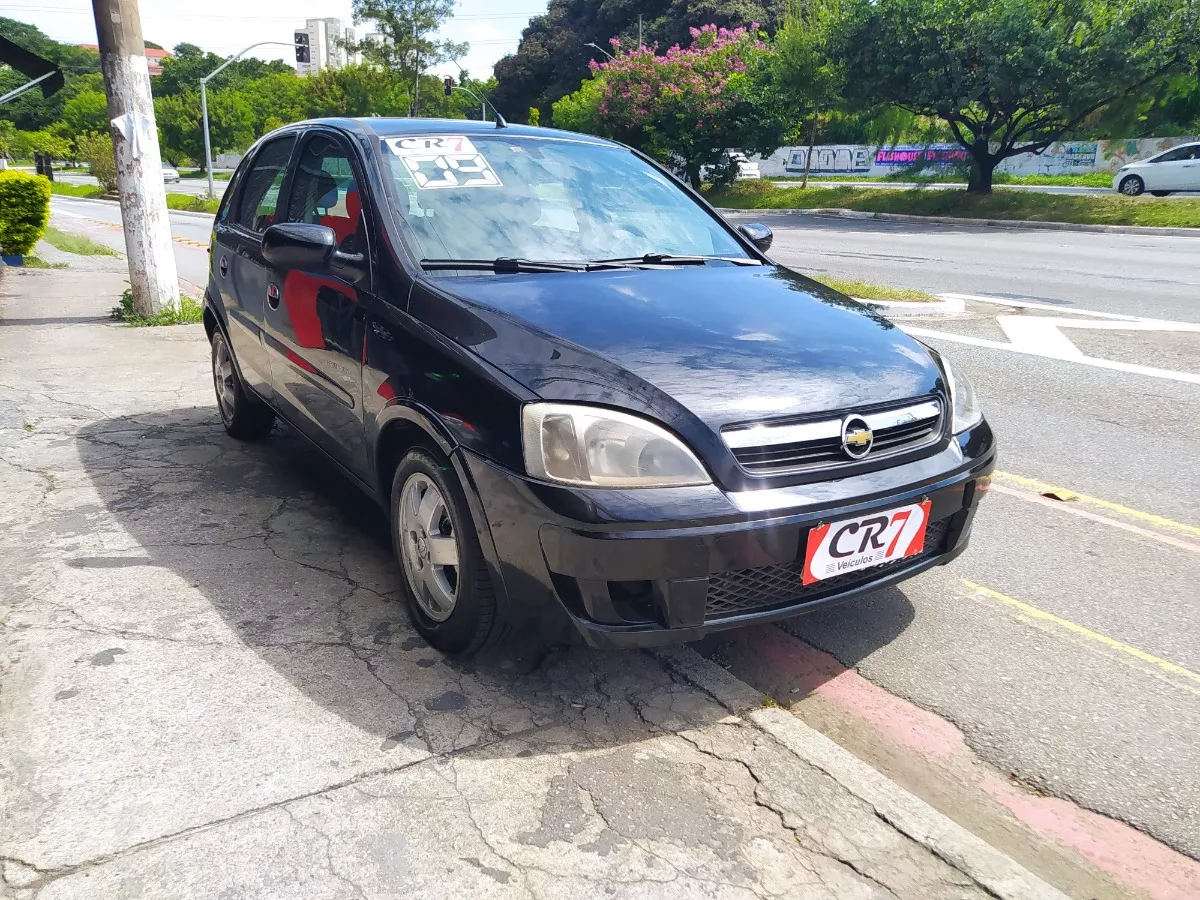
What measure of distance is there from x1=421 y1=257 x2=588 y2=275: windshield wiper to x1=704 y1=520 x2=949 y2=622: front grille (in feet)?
4.22

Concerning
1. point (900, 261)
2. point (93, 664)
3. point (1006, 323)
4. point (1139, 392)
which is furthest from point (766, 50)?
point (93, 664)

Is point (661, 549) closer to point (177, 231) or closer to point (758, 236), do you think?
point (758, 236)

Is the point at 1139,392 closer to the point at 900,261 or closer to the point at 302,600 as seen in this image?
the point at 302,600

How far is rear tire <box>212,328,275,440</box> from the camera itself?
4.87 metres

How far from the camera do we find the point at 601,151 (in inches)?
157

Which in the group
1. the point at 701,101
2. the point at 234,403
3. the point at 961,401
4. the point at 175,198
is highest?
the point at 701,101

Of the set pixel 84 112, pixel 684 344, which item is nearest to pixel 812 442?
pixel 684 344

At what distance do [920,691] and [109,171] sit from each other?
4860 centimetres

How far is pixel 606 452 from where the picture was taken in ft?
7.64

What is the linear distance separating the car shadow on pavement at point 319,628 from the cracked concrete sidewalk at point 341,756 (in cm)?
1

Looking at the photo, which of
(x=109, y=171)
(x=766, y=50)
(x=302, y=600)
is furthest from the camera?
(x=109, y=171)

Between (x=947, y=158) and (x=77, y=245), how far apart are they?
97.8 feet

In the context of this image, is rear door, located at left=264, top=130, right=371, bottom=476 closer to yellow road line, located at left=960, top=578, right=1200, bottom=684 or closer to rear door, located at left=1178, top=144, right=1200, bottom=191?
yellow road line, located at left=960, top=578, right=1200, bottom=684

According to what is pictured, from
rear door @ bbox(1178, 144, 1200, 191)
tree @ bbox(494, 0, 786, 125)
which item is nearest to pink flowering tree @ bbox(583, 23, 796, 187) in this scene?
rear door @ bbox(1178, 144, 1200, 191)
